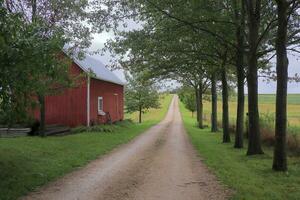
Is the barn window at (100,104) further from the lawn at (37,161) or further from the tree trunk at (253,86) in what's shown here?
the tree trunk at (253,86)

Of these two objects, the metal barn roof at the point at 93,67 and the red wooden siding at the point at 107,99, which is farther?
the red wooden siding at the point at 107,99

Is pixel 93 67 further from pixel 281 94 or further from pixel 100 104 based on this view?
pixel 281 94

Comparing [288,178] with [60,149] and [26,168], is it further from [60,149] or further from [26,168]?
[60,149]

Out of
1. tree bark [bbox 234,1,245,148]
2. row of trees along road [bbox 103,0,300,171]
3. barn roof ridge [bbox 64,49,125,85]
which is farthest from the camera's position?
barn roof ridge [bbox 64,49,125,85]

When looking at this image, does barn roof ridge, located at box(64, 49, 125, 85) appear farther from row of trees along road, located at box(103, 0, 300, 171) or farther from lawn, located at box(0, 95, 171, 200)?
lawn, located at box(0, 95, 171, 200)

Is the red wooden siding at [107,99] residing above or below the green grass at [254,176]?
above

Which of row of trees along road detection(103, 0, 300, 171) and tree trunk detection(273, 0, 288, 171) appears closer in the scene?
tree trunk detection(273, 0, 288, 171)

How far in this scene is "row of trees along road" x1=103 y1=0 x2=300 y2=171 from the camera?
15973 millimetres

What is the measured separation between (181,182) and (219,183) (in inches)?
36.6

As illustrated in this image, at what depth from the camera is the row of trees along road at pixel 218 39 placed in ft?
52.4

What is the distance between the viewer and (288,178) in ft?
40.7

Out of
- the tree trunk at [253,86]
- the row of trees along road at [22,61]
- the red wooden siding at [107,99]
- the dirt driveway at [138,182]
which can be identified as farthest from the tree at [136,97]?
the row of trees along road at [22,61]

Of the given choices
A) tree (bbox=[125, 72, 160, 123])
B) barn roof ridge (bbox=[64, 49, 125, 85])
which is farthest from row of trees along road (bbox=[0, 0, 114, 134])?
tree (bbox=[125, 72, 160, 123])

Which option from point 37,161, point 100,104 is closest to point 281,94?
point 37,161
